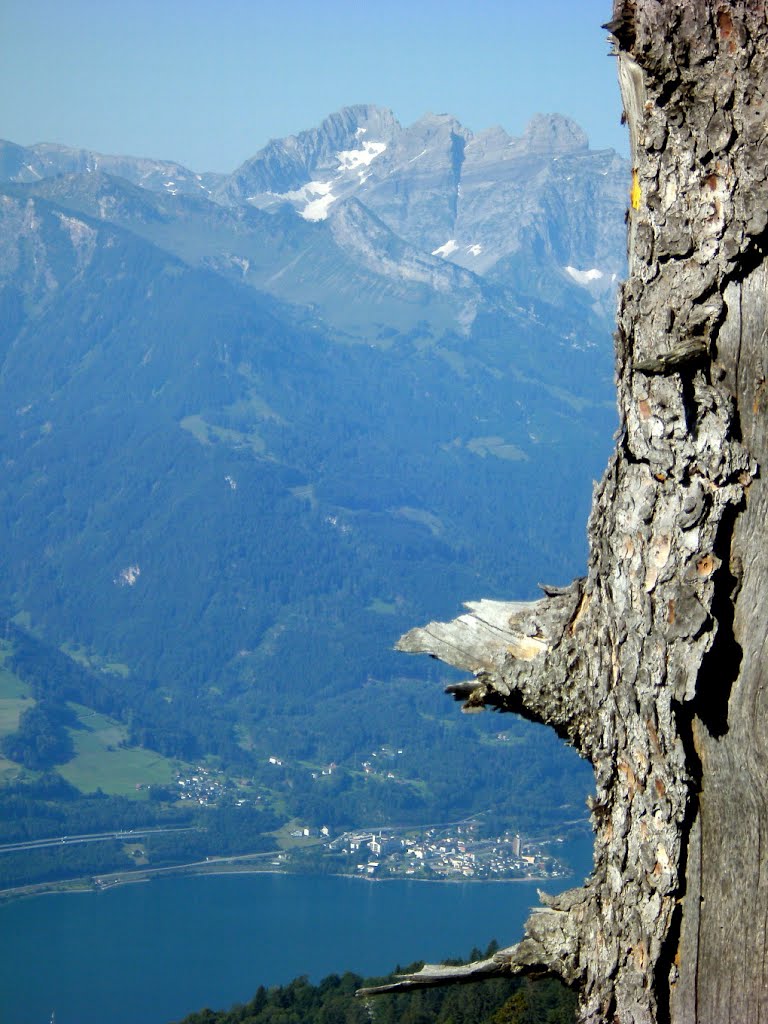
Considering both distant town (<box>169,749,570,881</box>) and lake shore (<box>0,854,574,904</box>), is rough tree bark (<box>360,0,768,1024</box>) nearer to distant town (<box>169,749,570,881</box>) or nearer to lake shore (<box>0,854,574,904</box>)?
lake shore (<box>0,854,574,904</box>)

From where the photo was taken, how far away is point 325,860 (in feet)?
458

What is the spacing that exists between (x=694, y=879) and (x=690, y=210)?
1719 millimetres

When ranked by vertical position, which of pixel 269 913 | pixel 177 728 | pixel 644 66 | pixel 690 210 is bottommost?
pixel 269 913

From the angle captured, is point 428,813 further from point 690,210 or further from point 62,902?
point 690,210

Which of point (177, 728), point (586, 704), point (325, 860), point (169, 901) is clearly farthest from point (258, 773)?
point (586, 704)

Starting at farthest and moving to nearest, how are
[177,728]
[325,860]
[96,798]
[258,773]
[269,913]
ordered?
[177,728] → [258,773] → [96,798] → [325,860] → [269,913]

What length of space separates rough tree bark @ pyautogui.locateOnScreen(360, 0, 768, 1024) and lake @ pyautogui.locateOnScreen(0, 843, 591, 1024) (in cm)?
9542

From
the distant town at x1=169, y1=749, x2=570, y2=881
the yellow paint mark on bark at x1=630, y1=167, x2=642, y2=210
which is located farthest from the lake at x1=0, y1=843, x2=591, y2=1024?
→ the yellow paint mark on bark at x1=630, y1=167, x2=642, y2=210

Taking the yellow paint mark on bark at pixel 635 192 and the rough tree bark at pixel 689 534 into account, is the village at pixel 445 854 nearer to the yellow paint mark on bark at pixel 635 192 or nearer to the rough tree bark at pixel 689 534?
the rough tree bark at pixel 689 534

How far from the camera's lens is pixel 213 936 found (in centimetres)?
11494

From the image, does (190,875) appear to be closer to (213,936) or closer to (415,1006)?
(213,936)

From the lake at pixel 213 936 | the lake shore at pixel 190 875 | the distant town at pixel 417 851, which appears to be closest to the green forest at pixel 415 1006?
the lake at pixel 213 936

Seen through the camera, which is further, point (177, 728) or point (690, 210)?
point (177, 728)

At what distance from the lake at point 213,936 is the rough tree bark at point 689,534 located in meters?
95.4
